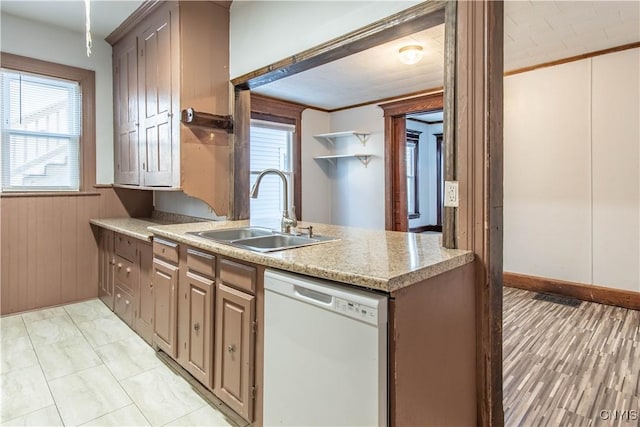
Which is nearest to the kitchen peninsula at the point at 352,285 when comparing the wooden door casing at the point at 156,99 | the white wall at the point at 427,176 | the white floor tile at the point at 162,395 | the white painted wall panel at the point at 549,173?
the white floor tile at the point at 162,395

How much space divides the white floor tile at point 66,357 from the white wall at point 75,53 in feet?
5.64

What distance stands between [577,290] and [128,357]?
165 inches

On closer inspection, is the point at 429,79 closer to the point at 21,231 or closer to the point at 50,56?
the point at 50,56

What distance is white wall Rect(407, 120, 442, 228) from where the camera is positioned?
301 inches

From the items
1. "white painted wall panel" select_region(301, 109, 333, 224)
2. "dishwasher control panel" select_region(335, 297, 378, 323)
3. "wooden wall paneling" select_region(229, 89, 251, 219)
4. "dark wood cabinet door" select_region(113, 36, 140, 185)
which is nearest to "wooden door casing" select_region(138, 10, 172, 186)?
"dark wood cabinet door" select_region(113, 36, 140, 185)

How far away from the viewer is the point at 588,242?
12.0 ft

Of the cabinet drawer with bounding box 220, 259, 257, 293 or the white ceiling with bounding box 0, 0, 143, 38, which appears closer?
the cabinet drawer with bounding box 220, 259, 257, 293

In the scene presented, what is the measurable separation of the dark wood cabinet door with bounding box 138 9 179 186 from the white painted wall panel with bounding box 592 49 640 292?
3905mm

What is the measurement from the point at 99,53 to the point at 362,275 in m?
3.97

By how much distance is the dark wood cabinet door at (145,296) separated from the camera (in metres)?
2.71

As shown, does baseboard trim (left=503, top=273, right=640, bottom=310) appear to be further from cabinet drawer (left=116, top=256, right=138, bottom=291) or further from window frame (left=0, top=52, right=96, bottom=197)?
window frame (left=0, top=52, right=96, bottom=197)

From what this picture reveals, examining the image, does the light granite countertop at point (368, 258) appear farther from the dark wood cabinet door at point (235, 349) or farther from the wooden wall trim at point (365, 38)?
the wooden wall trim at point (365, 38)

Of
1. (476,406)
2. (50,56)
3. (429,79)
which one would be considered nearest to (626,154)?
(429,79)

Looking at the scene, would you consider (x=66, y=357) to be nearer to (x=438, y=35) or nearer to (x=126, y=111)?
(x=126, y=111)
